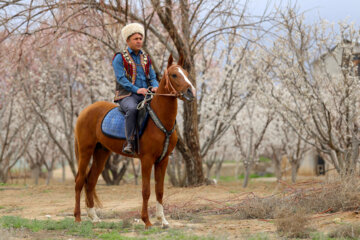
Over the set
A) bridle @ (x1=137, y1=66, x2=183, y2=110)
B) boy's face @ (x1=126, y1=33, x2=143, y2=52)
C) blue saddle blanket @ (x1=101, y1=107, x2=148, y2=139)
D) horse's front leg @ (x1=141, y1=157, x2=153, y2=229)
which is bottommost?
horse's front leg @ (x1=141, y1=157, x2=153, y2=229)

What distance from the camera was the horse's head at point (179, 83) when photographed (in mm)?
4988

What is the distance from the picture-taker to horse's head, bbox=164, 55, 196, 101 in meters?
4.99

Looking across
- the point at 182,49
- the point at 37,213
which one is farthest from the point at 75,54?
the point at 37,213

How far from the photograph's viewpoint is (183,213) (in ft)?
21.4

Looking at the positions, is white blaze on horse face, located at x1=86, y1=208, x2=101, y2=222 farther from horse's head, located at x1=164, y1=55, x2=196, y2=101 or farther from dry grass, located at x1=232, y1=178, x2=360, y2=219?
horse's head, located at x1=164, y1=55, x2=196, y2=101

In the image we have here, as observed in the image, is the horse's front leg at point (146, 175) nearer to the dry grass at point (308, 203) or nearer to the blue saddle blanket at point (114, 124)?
the blue saddle blanket at point (114, 124)

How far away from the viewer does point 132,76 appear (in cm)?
585

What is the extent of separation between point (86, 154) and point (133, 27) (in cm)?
214

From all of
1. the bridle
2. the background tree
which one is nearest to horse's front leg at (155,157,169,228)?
the bridle

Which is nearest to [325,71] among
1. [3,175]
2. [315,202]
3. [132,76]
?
[315,202]

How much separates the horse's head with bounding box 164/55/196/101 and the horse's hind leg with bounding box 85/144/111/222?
79.4 inches

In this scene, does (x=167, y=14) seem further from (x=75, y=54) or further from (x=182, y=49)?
(x=75, y=54)

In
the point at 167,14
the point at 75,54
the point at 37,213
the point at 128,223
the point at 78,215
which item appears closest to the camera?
the point at 128,223

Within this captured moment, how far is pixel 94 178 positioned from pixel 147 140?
151cm
